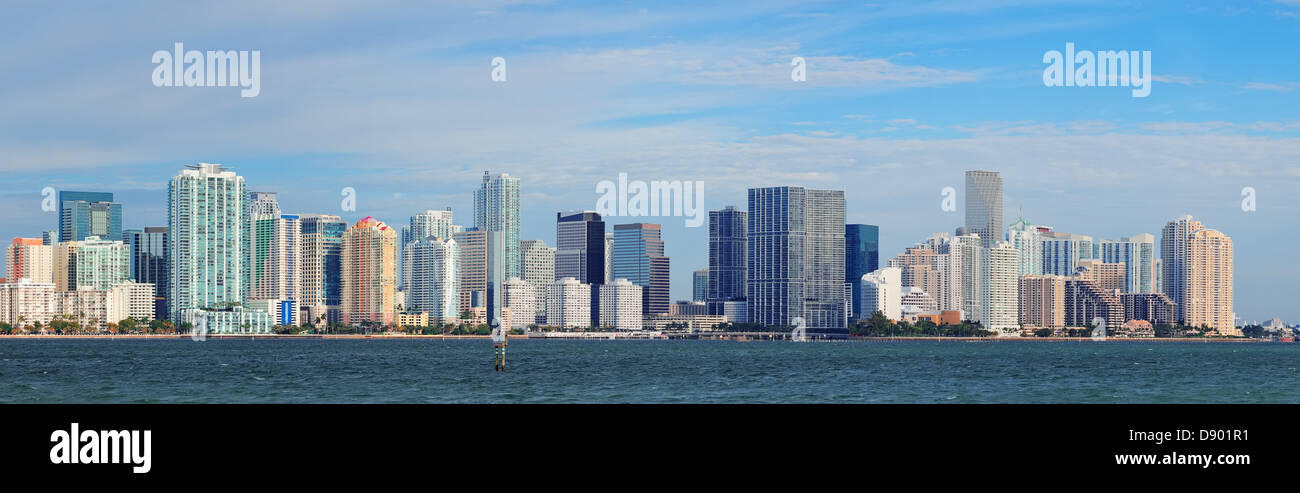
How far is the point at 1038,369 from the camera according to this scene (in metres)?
133

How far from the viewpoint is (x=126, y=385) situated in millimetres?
94125

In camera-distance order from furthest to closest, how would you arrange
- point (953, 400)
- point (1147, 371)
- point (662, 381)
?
point (1147, 371), point (662, 381), point (953, 400)

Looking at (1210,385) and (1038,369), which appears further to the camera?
(1038,369)
